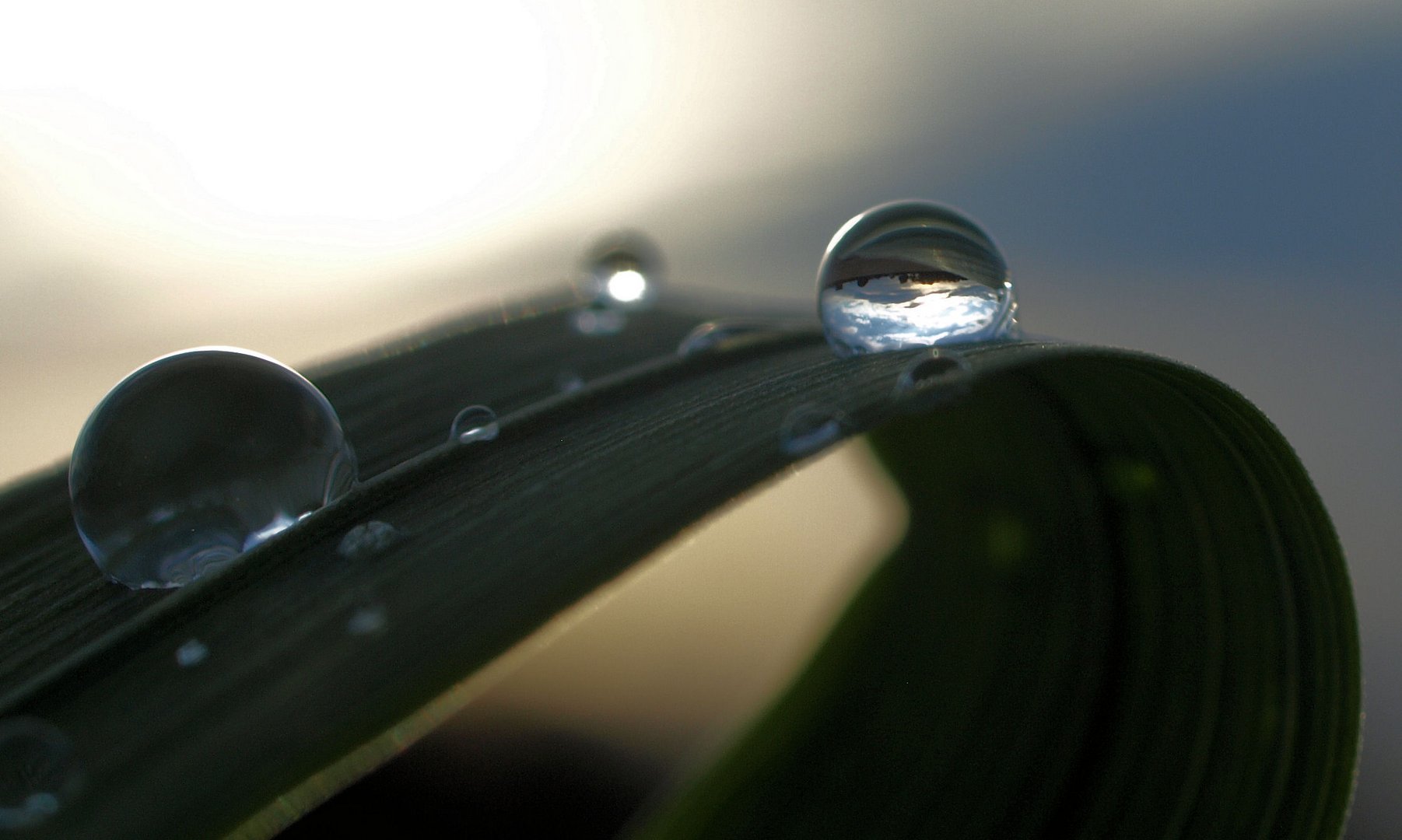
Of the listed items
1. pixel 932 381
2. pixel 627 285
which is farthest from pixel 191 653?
pixel 627 285

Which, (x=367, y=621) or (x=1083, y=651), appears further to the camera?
(x=1083, y=651)

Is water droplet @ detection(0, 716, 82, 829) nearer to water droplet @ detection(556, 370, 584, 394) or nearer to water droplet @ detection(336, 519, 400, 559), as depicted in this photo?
water droplet @ detection(336, 519, 400, 559)

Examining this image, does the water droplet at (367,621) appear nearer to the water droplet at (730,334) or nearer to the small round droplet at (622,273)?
the water droplet at (730,334)

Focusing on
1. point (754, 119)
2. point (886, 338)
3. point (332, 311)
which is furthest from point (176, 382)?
point (754, 119)

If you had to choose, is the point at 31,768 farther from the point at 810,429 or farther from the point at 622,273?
the point at 622,273

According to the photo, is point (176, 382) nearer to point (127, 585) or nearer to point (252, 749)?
point (127, 585)

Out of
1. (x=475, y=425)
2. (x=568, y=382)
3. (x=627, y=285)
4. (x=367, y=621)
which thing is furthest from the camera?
(x=627, y=285)

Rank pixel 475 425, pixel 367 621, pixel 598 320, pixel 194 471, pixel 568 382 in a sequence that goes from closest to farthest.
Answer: pixel 367 621, pixel 194 471, pixel 475 425, pixel 568 382, pixel 598 320

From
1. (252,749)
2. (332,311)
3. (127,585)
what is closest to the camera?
(252,749)
